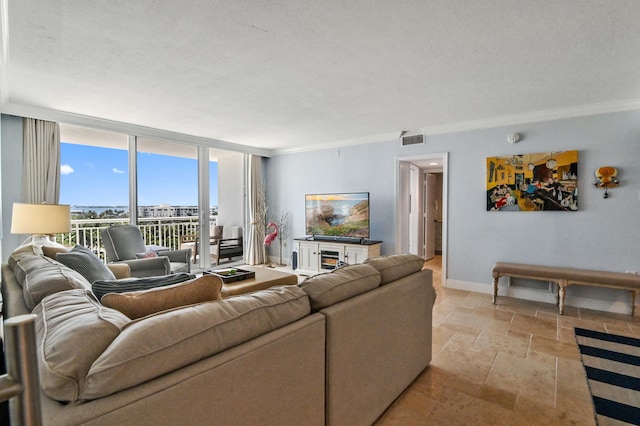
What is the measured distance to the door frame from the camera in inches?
186

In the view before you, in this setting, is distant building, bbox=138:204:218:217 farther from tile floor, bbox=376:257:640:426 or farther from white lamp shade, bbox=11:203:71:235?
tile floor, bbox=376:257:640:426

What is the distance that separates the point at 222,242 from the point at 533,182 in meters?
5.23

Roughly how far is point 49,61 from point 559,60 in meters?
4.16

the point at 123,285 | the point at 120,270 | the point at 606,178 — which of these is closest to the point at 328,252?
the point at 120,270

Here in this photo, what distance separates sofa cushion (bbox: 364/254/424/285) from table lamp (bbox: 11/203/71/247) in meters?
3.03

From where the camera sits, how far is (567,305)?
3.90m

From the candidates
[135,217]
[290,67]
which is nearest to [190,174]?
[135,217]

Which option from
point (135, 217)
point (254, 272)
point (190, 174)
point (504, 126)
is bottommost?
point (254, 272)

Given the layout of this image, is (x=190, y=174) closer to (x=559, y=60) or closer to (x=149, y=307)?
(x=149, y=307)

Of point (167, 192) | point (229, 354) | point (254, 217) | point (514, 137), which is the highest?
point (514, 137)

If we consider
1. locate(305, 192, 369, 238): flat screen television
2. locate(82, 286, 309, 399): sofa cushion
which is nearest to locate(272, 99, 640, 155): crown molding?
locate(305, 192, 369, 238): flat screen television

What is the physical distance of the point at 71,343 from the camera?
2.80ft

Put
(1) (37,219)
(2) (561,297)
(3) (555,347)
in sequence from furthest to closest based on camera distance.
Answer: (2) (561,297) < (1) (37,219) < (3) (555,347)

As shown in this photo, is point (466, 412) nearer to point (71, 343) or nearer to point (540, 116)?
point (71, 343)
